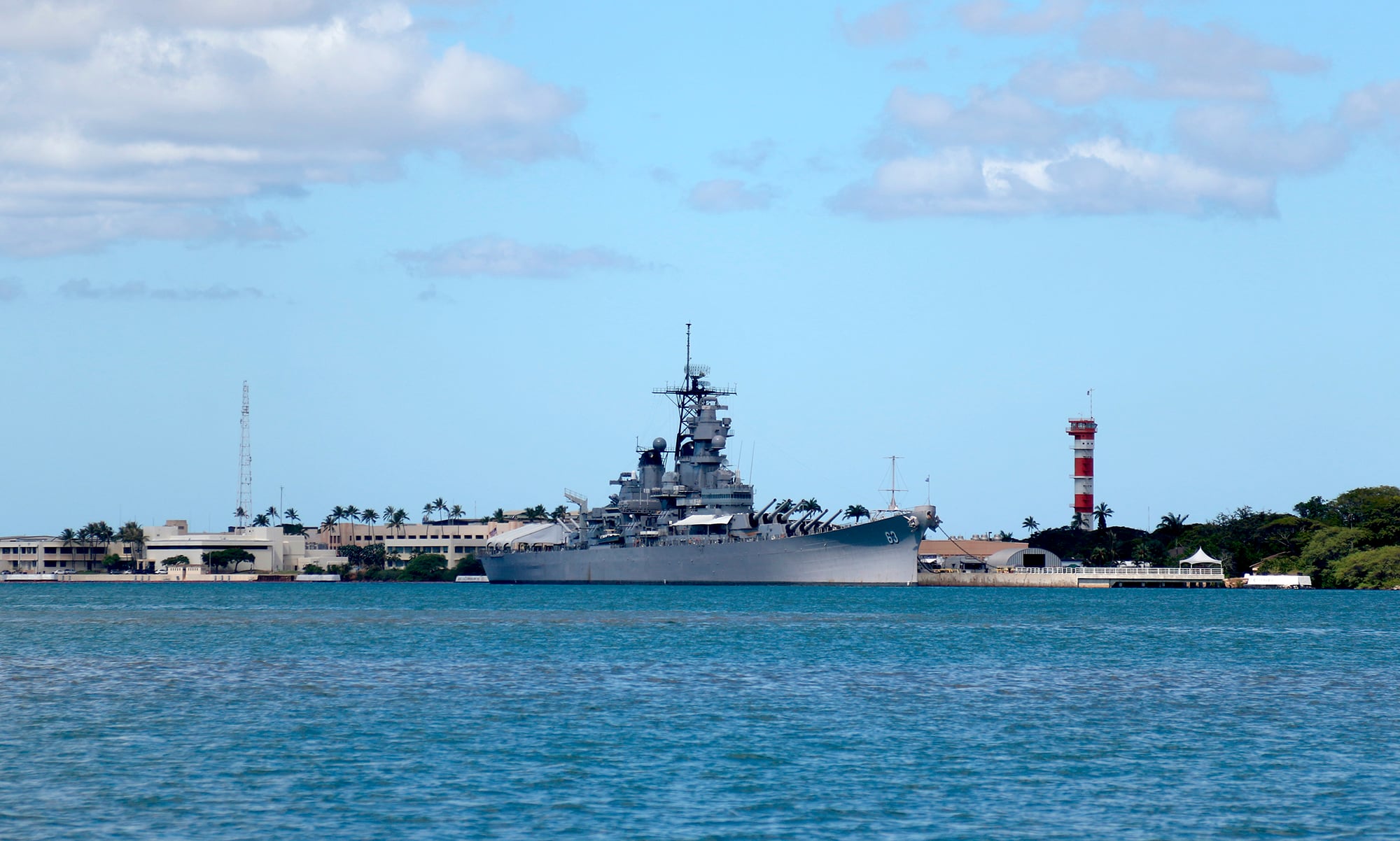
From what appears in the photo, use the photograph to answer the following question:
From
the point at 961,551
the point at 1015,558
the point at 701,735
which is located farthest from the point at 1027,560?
the point at 701,735

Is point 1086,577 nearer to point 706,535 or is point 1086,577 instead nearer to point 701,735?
point 706,535

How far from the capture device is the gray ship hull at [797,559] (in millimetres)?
128500

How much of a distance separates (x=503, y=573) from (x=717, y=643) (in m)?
105

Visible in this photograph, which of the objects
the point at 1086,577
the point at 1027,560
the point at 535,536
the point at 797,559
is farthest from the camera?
the point at 535,536

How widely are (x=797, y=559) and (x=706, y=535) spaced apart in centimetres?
843

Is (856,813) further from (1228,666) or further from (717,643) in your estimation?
(717,643)

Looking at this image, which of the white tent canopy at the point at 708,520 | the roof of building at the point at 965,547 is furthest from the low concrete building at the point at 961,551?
the white tent canopy at the point at 708,520

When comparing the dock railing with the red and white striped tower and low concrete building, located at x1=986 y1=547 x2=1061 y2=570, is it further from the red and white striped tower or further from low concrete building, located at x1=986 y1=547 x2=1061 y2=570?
the red and white striped tower

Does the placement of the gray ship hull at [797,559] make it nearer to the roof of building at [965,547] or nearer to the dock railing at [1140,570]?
the dock railing at [1140,570]

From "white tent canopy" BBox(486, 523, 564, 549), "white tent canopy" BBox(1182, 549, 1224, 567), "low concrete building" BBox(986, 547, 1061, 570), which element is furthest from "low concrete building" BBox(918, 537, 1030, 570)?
"white tent canopy" BBox(486, 523, 564, 549)

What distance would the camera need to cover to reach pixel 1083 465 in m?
191

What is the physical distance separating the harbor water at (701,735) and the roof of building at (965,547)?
112684 mm

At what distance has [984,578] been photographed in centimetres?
15500

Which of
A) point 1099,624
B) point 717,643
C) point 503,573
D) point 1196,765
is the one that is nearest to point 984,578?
point 503,573
